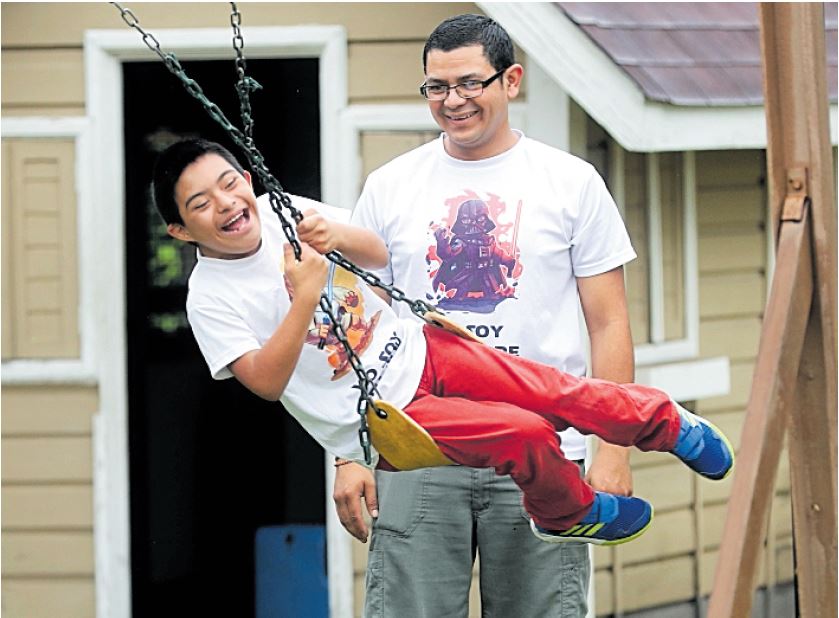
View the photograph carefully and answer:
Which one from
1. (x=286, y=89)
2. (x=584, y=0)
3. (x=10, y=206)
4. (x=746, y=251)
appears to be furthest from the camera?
(x=286, y=89)

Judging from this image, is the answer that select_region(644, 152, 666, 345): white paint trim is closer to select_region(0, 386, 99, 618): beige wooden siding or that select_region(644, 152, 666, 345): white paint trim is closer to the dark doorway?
the dark doorway

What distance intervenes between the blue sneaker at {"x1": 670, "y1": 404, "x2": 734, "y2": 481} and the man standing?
0.19 metres

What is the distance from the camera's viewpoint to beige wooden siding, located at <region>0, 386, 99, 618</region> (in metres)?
5.09

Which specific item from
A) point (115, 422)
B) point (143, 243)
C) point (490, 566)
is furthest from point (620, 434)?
point (143, 243)

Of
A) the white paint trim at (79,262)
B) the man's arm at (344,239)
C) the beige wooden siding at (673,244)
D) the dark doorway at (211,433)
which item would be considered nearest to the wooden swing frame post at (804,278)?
the man's arm at (344,239)

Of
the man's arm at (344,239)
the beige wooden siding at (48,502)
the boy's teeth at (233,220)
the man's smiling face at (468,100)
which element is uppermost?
the man's smiling face at (468,100)

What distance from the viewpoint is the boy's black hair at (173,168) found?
3.06m

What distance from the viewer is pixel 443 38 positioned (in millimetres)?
3229

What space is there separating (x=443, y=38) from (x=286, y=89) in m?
3.26

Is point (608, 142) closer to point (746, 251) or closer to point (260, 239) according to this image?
point (746, 251)

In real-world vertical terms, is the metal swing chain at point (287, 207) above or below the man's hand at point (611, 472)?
above

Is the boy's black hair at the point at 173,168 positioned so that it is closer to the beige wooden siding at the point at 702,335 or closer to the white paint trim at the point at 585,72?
→ the white paint trim at the point at 585,72

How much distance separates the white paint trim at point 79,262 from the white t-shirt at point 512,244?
6.50 feet

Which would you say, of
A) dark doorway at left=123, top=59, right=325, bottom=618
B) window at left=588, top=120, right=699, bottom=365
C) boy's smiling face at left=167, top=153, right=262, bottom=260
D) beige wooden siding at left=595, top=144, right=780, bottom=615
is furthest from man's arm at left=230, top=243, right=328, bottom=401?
dark doorway at left=123, top=59, right=325, bottom=618
